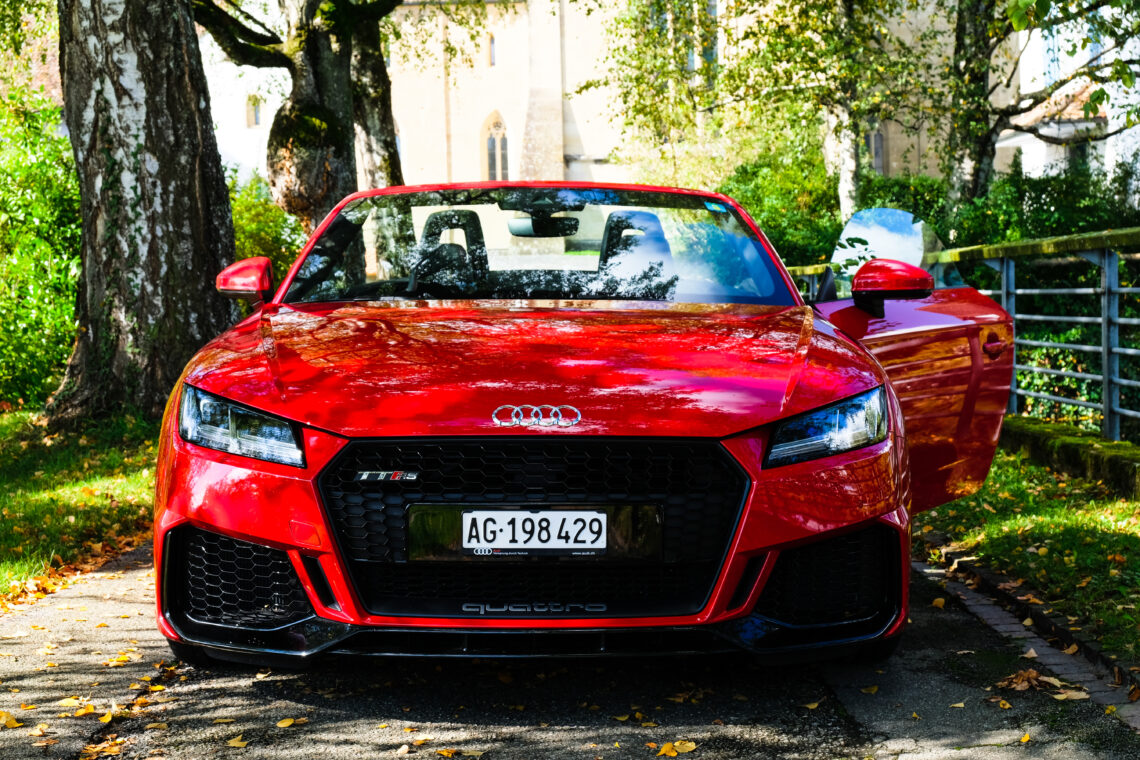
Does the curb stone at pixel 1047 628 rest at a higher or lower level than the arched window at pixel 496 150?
lower

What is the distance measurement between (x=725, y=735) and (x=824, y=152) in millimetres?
30802

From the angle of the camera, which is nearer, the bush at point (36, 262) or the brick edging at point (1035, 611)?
the brick edging at point (1035, 611)

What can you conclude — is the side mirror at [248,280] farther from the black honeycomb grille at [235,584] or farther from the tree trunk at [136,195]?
the tree trunk at [136,195]

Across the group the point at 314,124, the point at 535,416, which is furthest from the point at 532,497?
the point at 314,124

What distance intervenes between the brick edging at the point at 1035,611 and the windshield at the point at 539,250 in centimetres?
146

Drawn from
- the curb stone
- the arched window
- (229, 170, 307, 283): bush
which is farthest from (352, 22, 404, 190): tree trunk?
the arched window

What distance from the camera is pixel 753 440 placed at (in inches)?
126

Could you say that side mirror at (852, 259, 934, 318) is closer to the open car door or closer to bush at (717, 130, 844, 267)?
the open car door

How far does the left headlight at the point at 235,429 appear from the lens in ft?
10.5

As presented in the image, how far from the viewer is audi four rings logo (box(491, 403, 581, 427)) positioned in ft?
10.3

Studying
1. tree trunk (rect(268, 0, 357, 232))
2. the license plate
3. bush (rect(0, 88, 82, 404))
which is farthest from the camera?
tree trunk (rect(268, 0, 357, 232))

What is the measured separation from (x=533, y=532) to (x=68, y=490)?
517 cm

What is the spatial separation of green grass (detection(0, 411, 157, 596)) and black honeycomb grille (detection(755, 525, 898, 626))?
11.1 feet

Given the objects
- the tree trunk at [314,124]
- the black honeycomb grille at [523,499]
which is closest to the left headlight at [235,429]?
the black honeycomb grille at [523,499]
